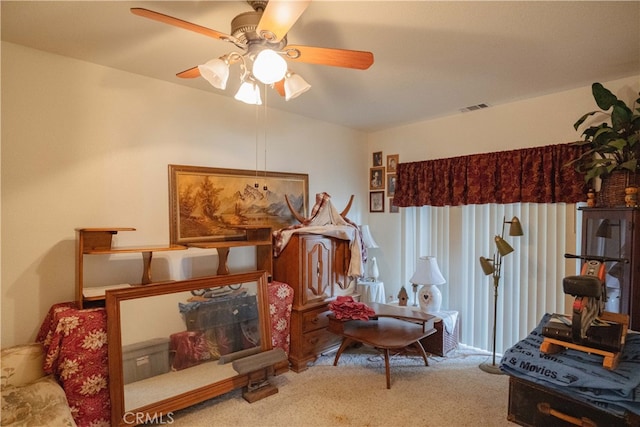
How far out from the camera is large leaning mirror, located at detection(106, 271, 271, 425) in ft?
7.08

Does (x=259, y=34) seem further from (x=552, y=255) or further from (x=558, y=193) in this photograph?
(x=552, y=255)

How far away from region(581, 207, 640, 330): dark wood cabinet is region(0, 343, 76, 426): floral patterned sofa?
3.47m

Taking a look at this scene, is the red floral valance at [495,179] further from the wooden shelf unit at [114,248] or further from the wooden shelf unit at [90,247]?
the wooden shelf unit at [90,247]

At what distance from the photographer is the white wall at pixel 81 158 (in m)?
2.18

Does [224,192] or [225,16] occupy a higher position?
[225,16]

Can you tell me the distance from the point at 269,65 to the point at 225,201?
1880 millimetres

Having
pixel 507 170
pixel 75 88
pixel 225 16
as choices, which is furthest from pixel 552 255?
pixel 75 88

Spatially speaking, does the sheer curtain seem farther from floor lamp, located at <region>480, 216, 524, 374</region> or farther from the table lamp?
the table lamp

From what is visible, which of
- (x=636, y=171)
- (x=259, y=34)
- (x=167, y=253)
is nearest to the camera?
(x=259, y=34)

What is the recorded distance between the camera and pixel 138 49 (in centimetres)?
223

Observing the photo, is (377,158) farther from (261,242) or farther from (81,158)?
(81,158)

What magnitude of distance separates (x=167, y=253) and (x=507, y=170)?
321 centimetres

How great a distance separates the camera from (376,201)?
14.5ft

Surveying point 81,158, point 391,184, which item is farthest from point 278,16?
point 391,184
